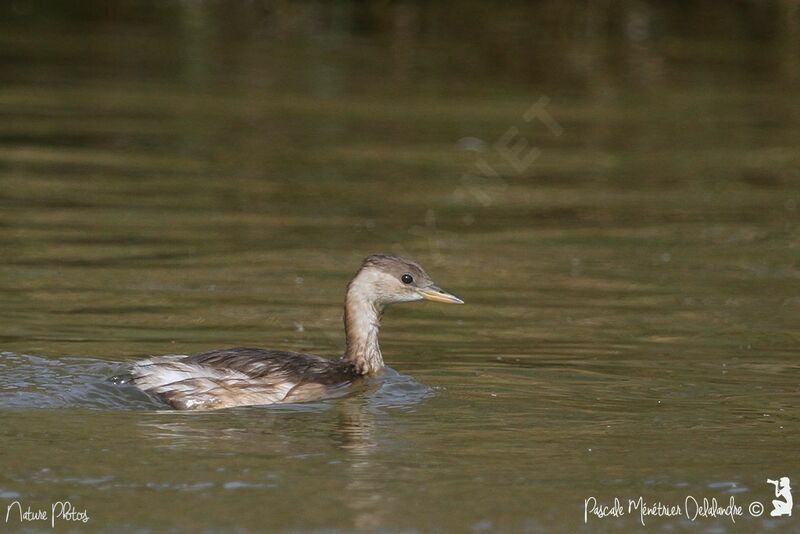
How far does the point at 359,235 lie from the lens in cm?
1364

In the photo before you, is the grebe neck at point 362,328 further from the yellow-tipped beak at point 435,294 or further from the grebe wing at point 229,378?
the grebe wing at point 229,378

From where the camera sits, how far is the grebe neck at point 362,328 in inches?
388

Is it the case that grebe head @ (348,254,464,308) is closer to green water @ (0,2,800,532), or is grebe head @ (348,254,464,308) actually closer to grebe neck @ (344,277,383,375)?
grebe neck @ (344,277,383,375)

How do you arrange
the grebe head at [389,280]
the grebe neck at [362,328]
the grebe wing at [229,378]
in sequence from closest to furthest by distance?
1. the grebe wing at [229,378]
2. the grebe neck at [362,328]
3. the grebe head at [389,280]

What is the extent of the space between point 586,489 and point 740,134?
37.7ft

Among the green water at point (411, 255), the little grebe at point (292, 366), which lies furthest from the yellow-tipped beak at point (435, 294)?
the green water at point (411, 255)

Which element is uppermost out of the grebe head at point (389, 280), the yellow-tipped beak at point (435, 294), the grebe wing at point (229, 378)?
the grebe head at point (389, 280)

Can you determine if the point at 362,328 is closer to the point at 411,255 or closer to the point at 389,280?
the point at 389,280

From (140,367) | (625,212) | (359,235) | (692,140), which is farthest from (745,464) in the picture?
(692,140)

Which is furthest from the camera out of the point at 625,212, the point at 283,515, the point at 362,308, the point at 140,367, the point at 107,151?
the point at 107,151

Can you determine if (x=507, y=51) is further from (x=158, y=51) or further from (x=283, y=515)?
(x=283, y=515)

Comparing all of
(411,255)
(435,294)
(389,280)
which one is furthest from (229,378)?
(411,255)

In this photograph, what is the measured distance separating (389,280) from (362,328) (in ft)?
1.02

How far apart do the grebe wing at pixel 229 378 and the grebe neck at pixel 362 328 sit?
49 cm
